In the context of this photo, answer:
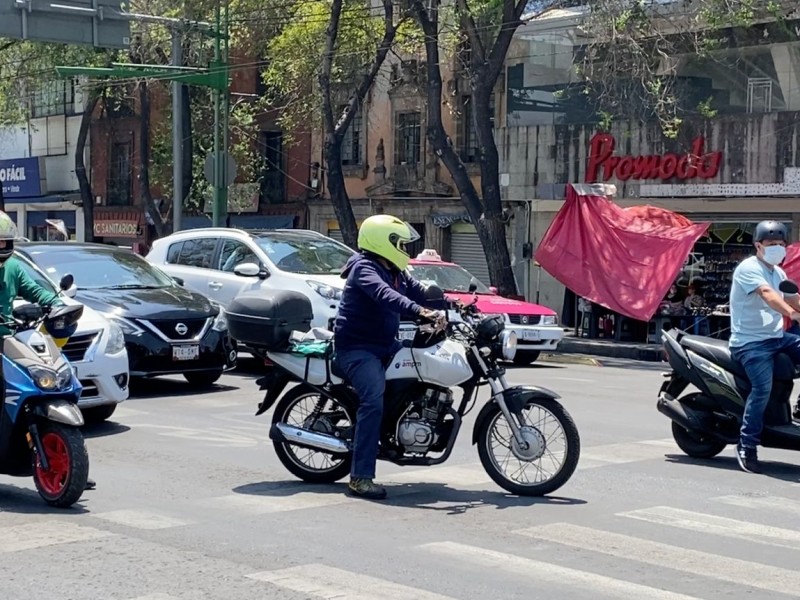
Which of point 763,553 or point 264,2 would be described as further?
point 264,2

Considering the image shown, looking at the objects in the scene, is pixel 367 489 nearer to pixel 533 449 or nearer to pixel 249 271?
pixel 533 449

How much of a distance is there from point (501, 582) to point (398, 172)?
29.9m

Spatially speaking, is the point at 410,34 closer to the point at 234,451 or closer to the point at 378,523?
the point at 234,451

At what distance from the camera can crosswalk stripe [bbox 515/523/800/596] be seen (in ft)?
20.9

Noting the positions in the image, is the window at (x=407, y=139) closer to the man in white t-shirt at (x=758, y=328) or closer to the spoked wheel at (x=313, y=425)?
the man in white t-shirt at (x=758, y=328)

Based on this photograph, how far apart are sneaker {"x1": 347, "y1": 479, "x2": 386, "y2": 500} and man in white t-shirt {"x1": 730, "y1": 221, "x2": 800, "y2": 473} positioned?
2.84 m

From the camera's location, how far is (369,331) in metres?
8.23

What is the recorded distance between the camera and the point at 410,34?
1262 inches

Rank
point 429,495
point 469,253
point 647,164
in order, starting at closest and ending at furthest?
point 429,495, point 647,164, point 469,253

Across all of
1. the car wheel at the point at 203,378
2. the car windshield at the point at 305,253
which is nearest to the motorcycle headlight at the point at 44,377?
the car wheel at the point at 203,378

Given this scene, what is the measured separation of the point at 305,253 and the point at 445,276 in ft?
12.1

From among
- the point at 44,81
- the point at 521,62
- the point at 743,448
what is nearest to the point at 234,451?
the point at 743,448

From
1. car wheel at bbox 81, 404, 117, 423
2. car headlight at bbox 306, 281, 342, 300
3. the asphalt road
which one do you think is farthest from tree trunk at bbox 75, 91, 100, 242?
the asphalt road

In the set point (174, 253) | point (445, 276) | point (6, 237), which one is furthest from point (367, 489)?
point (445, 276)
